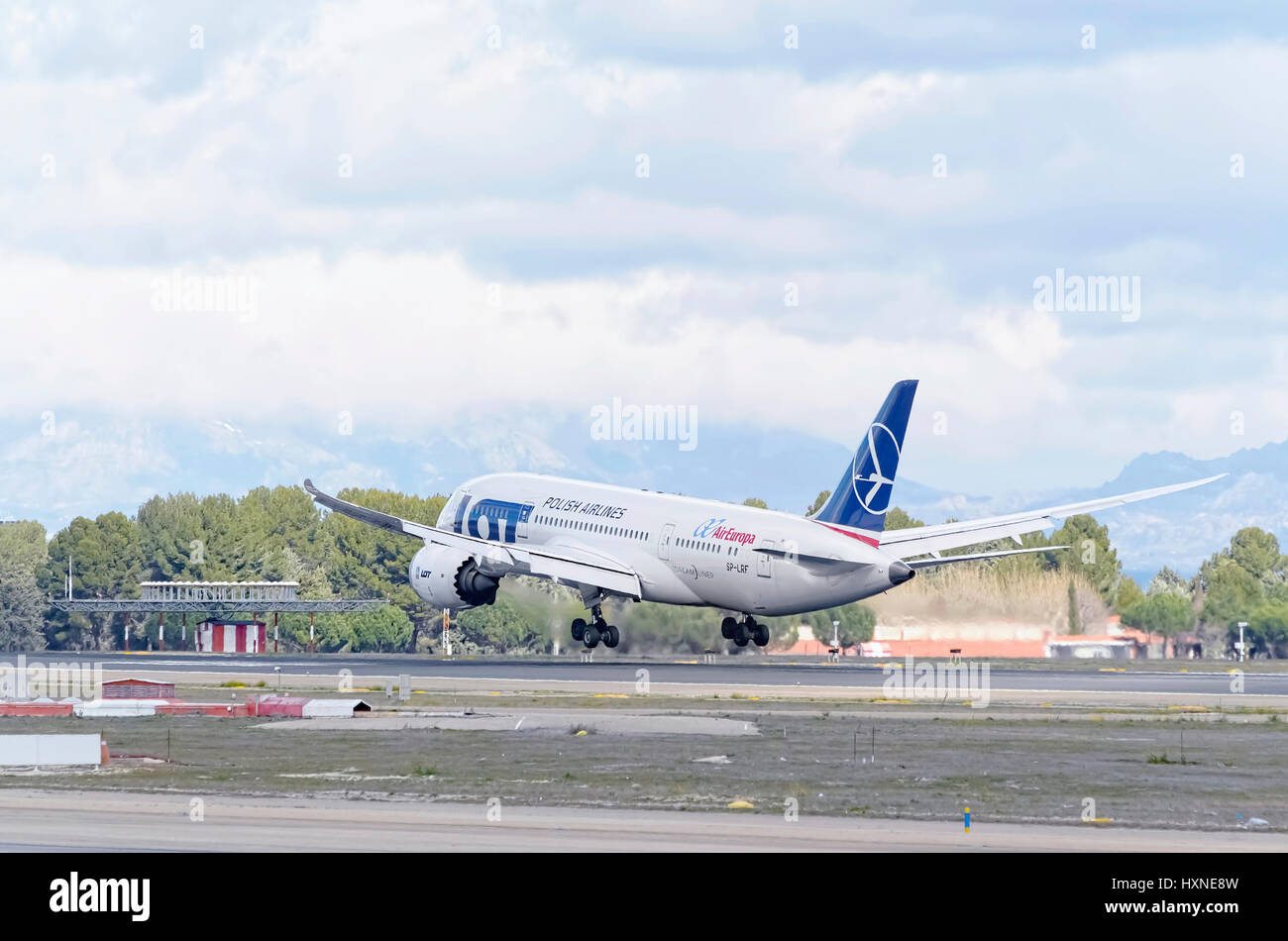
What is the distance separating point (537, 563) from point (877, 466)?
15.5m

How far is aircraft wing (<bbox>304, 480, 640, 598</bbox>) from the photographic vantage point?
73188 mm

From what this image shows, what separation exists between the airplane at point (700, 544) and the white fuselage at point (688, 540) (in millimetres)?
61

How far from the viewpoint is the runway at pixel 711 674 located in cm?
6122

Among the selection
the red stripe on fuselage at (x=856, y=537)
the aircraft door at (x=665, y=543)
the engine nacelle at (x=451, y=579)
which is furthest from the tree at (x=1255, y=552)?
the engine nacelle at (x=451, y=579)

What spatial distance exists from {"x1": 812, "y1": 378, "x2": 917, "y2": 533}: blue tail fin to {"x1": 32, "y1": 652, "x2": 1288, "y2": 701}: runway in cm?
626

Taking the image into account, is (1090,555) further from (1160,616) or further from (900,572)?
(900,572)

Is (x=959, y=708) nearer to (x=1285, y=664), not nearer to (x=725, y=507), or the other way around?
(x=725, y=507)

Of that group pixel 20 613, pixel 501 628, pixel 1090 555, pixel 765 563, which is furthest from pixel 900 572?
pixel 20 613

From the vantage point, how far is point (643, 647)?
75.7 metres

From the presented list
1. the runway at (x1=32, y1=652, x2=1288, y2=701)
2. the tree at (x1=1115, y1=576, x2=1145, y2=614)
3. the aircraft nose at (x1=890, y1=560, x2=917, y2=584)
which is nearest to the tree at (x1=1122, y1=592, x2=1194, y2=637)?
the tree at (x1=1115, y1=576, x2=1145, y2=614)

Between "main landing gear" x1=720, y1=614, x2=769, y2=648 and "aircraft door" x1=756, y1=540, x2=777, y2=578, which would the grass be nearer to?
"main landing gear" x1=720, y1=614, x2=769, y2=648
